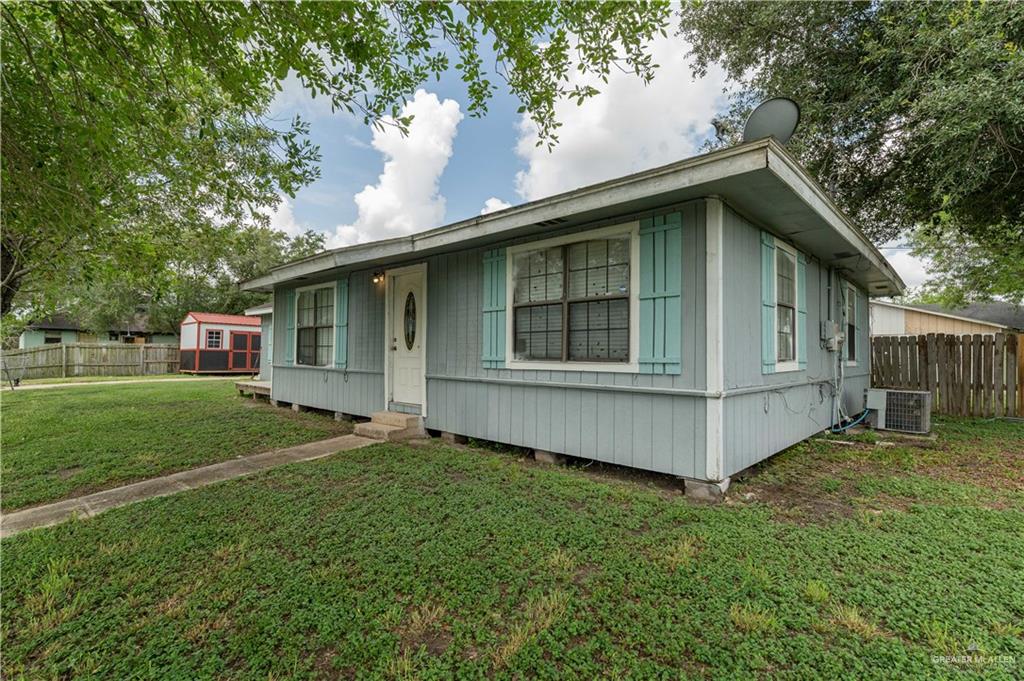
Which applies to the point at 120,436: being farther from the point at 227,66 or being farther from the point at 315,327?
the point at 227,66

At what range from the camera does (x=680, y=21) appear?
8.57 m

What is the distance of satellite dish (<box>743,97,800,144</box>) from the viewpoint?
4.20m

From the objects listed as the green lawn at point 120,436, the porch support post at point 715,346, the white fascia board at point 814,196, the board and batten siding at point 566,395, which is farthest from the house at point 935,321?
the green lawn at point 120,436

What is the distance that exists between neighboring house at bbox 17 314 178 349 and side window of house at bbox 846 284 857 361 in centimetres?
3026

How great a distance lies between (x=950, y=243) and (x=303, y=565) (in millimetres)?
20114

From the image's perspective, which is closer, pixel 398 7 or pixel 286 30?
pixel 286 30

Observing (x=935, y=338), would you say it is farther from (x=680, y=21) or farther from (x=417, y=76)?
(x=417, y=76)

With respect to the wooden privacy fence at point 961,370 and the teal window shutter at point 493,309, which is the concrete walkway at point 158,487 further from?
the wooden privacy fence at point 961,370

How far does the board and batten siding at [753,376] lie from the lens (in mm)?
3369

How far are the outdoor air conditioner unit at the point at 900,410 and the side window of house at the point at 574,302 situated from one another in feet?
15.2

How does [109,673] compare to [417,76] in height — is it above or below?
below

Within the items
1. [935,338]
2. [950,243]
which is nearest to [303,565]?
[935,338]

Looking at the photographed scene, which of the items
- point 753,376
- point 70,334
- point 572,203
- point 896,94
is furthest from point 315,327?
point 70,334

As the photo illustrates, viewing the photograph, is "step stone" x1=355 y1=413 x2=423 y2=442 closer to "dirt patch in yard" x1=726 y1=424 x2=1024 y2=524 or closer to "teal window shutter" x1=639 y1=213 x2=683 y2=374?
"teal window shutter" x1=639 y1=213 x2=683 y2=374
